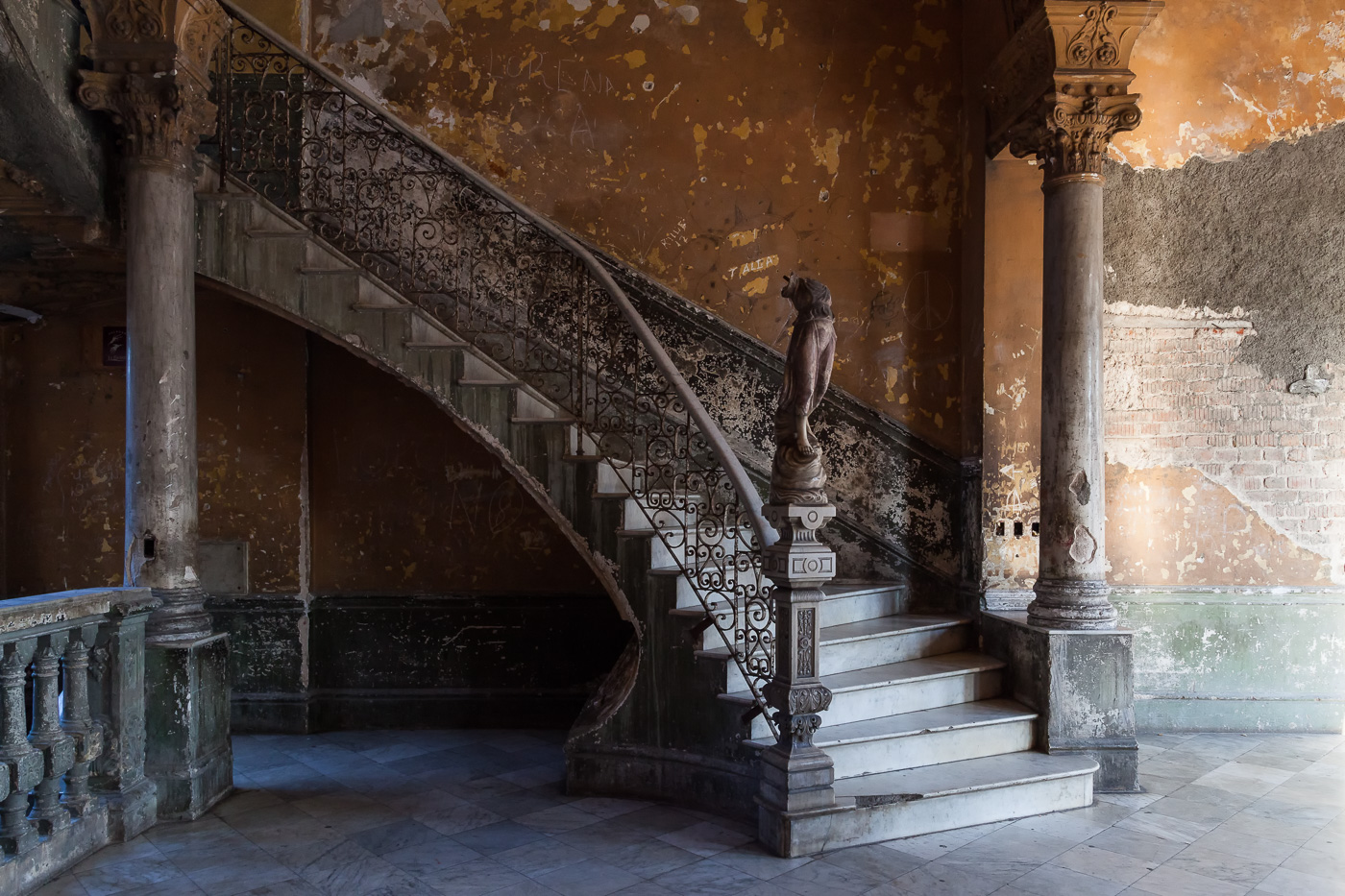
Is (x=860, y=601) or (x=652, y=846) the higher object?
(x=860, y=601)

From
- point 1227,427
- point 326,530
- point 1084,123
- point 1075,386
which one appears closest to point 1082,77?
point 1084,123

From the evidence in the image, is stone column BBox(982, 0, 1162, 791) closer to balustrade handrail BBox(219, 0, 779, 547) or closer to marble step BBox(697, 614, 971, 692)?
marble step BBox(697, 614, 971, 692)

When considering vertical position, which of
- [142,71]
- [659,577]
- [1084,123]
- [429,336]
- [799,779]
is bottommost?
[799,779]

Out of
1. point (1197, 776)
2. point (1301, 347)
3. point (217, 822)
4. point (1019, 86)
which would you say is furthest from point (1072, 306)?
point (217, 822)

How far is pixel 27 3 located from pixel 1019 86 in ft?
17.8

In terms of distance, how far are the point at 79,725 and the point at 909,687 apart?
4229mm

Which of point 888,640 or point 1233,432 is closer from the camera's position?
point 888,640

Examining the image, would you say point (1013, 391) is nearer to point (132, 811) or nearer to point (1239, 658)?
point (1239, 658)

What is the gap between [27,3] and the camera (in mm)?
4289

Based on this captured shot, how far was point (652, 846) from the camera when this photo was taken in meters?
4.31

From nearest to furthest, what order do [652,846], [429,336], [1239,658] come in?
[652,846], [429,336], [1239,658]

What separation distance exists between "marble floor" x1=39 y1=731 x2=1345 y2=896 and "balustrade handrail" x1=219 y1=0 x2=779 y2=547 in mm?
1542

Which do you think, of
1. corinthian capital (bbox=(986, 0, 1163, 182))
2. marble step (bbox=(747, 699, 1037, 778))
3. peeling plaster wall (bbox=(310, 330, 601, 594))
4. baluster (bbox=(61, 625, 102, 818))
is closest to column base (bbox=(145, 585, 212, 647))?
baluster (bbox=(61, 625, 102, 818))

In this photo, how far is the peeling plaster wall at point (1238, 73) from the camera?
244 inches
